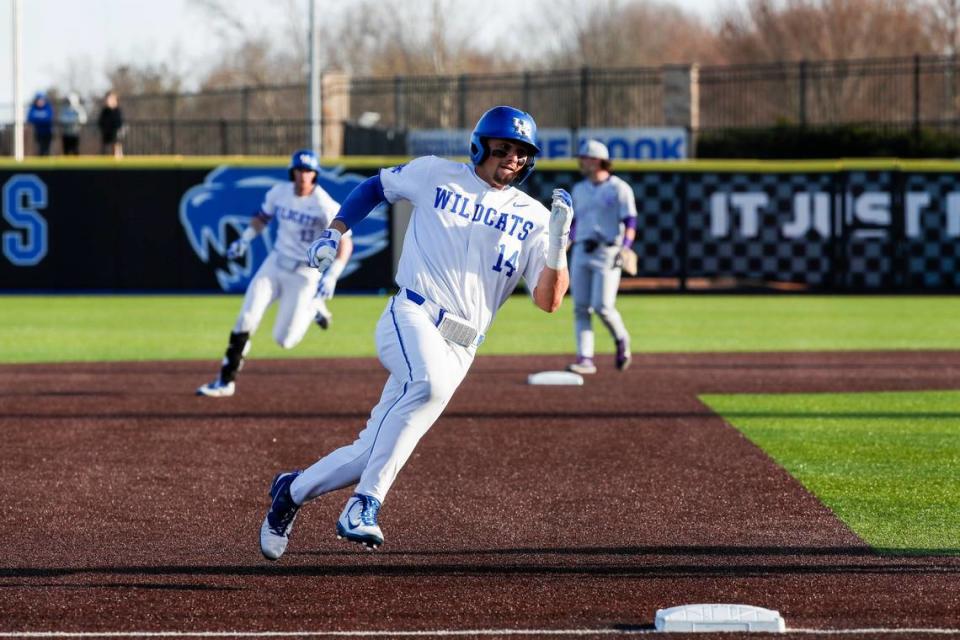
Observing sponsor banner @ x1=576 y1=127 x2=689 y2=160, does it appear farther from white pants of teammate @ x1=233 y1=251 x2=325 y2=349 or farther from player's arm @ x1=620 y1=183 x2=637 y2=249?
white pants of teammate @ x1=233 y1=251 x2=325 y2=349

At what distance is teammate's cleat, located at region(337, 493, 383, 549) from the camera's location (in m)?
6.48

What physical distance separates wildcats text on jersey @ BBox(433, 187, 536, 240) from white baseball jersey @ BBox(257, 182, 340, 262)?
24.1 feet

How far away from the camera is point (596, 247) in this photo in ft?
51.8

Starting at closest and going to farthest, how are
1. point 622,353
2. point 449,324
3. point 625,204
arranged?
point 449,324 → point 625,204 → point 622,353

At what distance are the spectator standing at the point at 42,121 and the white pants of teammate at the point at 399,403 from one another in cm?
2916

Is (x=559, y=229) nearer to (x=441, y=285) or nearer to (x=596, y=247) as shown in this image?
(x=441, y=285)

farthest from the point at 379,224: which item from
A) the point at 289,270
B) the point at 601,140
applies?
the point at 289,270

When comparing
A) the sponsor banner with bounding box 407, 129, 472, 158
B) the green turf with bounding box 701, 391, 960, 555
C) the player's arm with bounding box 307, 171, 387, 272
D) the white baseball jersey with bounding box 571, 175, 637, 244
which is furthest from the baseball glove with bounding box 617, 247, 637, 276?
the sponsor banner with bounding box 407, 129, 472, 158

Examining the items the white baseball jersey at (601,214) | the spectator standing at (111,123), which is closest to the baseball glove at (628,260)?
the white baseball jersey at (601,214)

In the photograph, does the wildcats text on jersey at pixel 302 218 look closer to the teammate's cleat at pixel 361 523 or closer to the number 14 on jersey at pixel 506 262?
→ the number 14 on jersey at pixel 506 262

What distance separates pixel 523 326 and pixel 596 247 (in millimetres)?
7721

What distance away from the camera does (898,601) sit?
6258mm

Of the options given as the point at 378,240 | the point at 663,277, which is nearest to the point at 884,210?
the point at 663,277

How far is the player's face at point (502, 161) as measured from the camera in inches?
274
